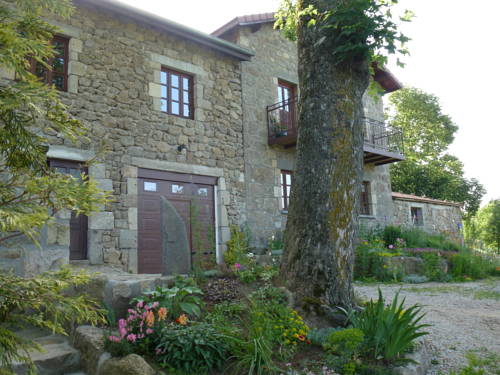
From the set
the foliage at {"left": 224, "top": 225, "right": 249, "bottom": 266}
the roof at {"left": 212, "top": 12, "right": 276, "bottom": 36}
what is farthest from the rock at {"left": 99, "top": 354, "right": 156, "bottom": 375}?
the roof at {"left": 212, "top": 12, "right": 276, "bottom": 36}

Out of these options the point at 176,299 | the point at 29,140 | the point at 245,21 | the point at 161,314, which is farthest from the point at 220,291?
the point at 245,21

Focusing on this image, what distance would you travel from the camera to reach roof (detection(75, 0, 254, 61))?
7.70 meters

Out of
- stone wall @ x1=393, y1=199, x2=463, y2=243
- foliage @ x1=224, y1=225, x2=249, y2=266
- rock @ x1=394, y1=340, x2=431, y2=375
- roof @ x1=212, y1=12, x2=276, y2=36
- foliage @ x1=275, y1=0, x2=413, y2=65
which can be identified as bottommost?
rock @ x1=394, y1=340, x2=431, y2=375

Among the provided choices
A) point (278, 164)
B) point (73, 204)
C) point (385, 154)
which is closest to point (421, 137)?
point (385, 154)

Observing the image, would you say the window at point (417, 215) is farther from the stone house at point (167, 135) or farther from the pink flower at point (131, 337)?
the pink flower at point (131, 337)

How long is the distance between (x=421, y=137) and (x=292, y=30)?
19.4 m

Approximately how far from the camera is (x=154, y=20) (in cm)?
822

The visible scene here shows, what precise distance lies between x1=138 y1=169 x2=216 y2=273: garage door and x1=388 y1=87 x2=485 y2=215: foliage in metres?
15.8

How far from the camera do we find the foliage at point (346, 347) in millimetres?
3176

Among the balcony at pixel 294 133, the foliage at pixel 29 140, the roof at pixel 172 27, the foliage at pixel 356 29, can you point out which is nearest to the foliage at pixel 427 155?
the balcony at pixel 294 133

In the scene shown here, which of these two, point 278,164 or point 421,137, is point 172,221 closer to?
point 278,164

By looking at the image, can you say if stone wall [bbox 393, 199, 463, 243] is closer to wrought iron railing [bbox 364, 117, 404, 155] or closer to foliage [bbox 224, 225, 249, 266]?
wrought iron railing [bbox 364, 117, 404, 155]

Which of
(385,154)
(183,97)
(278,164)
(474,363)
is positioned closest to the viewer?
(474,363)

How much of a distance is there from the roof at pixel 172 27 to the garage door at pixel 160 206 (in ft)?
9.65
